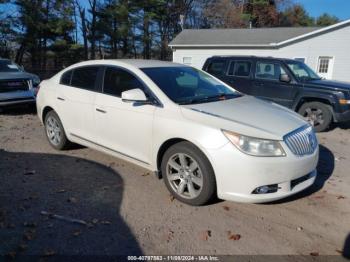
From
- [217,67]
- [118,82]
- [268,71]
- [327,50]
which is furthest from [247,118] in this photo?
[327,50]

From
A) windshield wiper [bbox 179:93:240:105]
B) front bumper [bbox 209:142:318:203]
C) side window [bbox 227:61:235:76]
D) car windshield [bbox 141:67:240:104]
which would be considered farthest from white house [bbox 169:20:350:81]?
front bumper [bbox 209:142:318:203]

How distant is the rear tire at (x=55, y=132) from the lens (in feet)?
18.9

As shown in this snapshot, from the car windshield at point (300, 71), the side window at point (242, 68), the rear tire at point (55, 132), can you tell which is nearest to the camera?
the rear tire at point (55, 132)

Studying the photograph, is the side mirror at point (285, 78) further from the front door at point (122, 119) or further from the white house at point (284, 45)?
the white house at point (284, 45)

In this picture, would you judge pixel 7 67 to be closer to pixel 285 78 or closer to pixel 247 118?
pixel 285 78

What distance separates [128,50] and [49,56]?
10.5 metres

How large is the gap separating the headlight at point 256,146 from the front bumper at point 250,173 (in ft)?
0.16

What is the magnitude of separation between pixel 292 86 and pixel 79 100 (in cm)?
564

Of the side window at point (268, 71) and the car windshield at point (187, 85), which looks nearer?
the car windshield at point (187, 85)

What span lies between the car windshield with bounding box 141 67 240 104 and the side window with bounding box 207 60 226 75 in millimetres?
4534

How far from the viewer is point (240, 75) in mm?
9383

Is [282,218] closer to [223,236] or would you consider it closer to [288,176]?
[288,176]

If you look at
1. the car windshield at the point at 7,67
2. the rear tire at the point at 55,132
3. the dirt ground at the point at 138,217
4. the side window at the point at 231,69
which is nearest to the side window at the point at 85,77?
the rear tire at the point at 55,132

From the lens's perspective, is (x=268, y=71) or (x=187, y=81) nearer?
(x=187, y=81)
